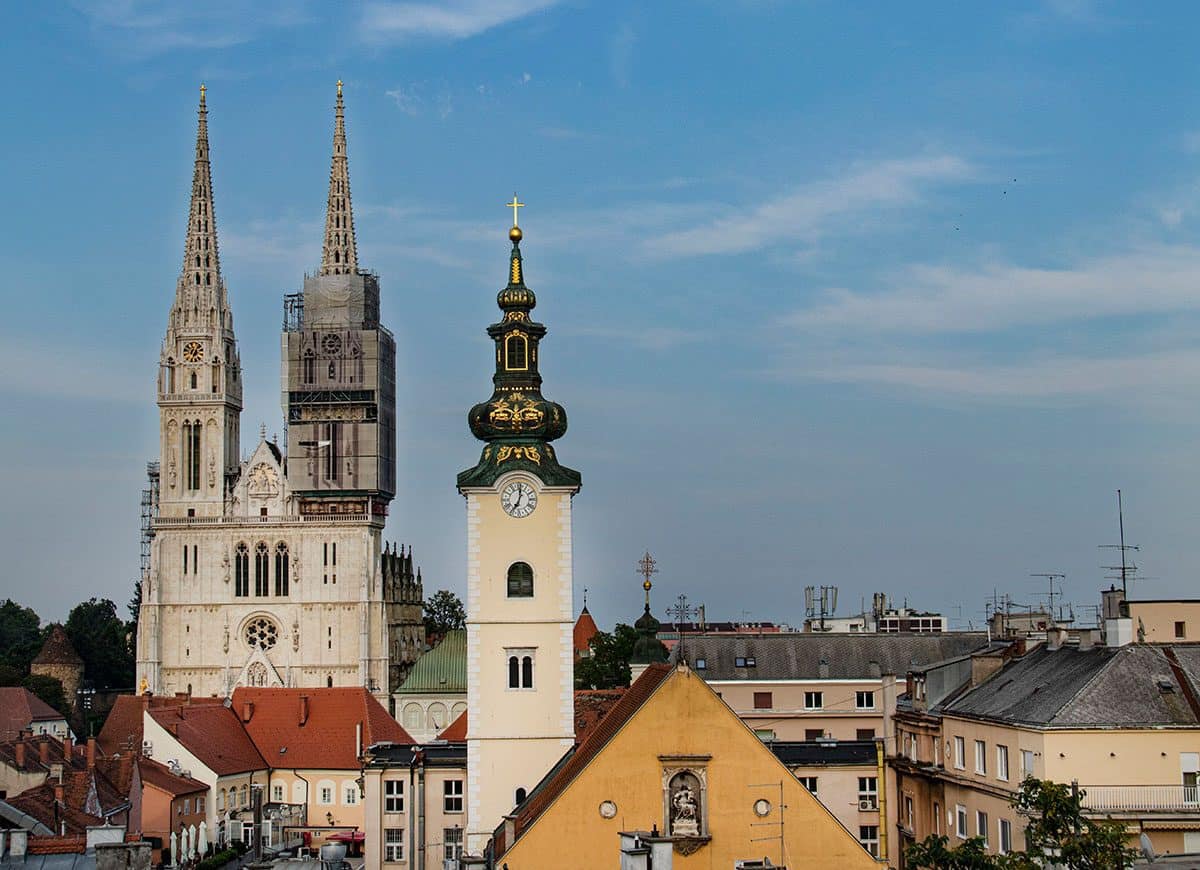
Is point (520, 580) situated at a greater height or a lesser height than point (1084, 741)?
greater

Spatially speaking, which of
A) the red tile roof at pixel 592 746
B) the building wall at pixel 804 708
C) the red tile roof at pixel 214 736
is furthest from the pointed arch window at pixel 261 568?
the red tile roof at pixel 592 746

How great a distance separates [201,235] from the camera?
14275 cm

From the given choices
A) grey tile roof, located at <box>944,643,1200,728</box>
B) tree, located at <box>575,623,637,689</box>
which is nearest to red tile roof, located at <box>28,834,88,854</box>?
grey tile roof, located at <box>944,643,1200,728</box>

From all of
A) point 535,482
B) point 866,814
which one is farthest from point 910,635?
point 535,482

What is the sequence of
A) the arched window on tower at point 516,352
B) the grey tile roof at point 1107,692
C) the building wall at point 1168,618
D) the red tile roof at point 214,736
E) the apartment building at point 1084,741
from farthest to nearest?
the red tile roof at point 214,736, the arched window on tower at point 516,352, the building wall at point 1168,618, the grey tile roof at point 1107,692, the apartment building at point 1084,741

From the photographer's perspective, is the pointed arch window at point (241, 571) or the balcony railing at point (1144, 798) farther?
the pointed arch window at point (241, 571)

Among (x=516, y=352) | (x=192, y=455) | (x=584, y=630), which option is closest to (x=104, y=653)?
(x=192, y=455)

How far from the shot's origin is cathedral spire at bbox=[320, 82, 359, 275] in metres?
143

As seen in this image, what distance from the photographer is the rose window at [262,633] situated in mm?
132000

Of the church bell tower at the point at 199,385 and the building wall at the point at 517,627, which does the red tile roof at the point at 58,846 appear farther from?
the church bell tower at the point at 199,385

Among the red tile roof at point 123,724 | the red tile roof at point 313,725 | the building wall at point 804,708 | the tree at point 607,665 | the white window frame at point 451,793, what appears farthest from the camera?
the tree at point 607,665

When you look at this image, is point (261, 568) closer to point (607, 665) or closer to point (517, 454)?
point (607, 665)

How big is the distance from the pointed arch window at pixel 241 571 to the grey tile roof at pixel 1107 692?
91.9m

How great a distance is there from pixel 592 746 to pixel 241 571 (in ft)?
317
